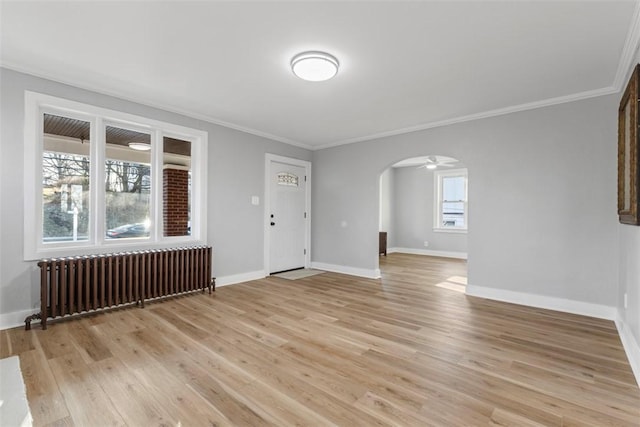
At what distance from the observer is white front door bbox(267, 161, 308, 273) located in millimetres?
5523

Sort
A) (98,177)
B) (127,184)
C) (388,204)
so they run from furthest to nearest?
(388,204) < (127,184) < (98,177)

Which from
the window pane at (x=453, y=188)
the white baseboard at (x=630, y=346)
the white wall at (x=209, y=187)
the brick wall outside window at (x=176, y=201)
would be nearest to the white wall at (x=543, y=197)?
the white baseboard at (x=630, y=346)

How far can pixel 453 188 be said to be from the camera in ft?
26.4

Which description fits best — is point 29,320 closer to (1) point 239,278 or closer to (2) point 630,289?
(1) point 239,278

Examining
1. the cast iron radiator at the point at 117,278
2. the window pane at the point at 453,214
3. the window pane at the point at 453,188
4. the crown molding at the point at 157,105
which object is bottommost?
the cast iron radiator at the point at 117,278

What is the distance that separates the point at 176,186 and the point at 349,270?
11.0ft

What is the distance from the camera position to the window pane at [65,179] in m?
3.19

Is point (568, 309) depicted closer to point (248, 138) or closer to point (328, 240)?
point (328, 240)

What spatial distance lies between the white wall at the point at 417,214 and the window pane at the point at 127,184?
22.4 feet

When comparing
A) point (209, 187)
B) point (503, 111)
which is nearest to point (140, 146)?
point (209, 187)

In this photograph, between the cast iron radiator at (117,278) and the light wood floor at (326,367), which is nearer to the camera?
the light wood floor at (326,367)

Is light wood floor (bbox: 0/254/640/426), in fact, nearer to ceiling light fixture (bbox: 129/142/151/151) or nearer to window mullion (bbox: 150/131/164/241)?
window mullion (bbox: 150/131/164/241)

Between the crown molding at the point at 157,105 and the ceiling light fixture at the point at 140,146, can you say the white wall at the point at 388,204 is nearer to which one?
the crown molding at the point at 157,105

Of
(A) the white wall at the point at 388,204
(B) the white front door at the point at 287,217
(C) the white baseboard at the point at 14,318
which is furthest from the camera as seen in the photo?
(A) the white wall at the point at 388,204
